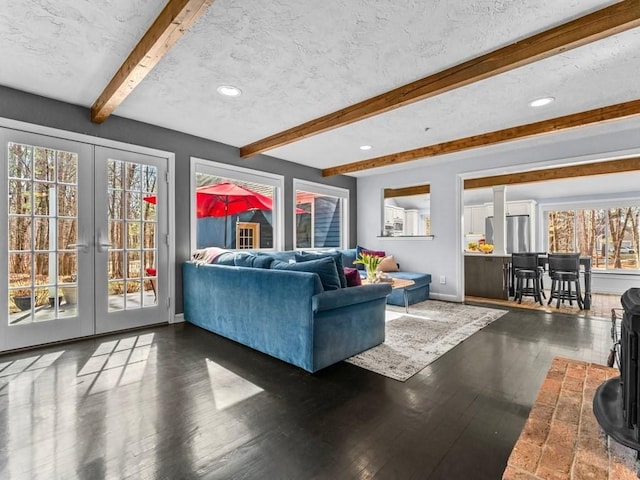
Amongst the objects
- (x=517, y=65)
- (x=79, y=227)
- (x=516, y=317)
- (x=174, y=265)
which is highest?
(x=517, y=65)

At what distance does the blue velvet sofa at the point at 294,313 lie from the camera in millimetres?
2586

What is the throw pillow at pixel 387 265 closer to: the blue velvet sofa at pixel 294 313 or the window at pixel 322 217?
the window at pixel 322 217

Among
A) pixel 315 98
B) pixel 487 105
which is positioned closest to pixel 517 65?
pixel 487 105

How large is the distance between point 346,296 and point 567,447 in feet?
5.37

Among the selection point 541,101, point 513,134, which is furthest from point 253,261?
point 513,134

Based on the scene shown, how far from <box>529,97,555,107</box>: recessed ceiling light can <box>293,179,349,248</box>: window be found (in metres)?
3.67

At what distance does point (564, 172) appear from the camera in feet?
19.5

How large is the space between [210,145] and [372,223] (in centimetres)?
370

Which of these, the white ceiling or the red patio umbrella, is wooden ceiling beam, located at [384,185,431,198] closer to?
the red patio umbrella

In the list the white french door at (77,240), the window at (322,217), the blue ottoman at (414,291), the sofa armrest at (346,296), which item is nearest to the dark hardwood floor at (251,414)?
the white french door at (77,240)

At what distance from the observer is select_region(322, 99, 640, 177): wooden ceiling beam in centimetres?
346

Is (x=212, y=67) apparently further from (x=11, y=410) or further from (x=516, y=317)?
(x=516, y=317)

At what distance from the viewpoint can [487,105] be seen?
3.46 meters

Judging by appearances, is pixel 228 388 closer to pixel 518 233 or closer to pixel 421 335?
pixel 421 335
